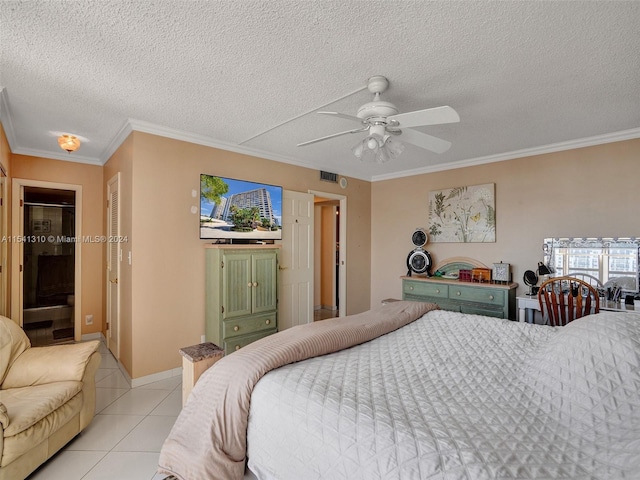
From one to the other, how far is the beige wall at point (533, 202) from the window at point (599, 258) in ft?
0.33

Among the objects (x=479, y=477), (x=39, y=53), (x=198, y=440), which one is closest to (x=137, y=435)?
(x=198, y=440)

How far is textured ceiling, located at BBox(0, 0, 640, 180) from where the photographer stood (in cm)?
157

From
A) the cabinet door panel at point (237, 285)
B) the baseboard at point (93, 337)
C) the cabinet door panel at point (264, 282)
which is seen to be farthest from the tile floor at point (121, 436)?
the baseboard at point (93, 337)

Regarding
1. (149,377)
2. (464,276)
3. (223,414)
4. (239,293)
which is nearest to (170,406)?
(149,377)

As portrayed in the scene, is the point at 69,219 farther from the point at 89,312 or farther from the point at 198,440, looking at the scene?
the point at 198,440

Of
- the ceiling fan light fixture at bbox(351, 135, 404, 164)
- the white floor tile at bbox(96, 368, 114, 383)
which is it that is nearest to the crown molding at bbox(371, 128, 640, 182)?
the ceiling fan light fixture at bbox(351, 135, 404, 164)

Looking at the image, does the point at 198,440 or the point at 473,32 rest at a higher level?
the point at 473,32

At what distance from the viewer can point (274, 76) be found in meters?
2.14

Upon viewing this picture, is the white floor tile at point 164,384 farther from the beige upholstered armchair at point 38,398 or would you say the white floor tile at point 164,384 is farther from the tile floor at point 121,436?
the beige upholstered armchair at point 38,398

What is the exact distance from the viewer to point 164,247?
313 centimetres

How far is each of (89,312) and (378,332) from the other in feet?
13.2

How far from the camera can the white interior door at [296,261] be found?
13.7ft

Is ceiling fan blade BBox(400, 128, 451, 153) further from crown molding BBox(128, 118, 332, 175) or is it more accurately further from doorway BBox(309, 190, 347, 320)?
doorway BBox(309, 190, 347, 320)

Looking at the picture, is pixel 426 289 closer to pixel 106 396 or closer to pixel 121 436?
pixel 121 436
